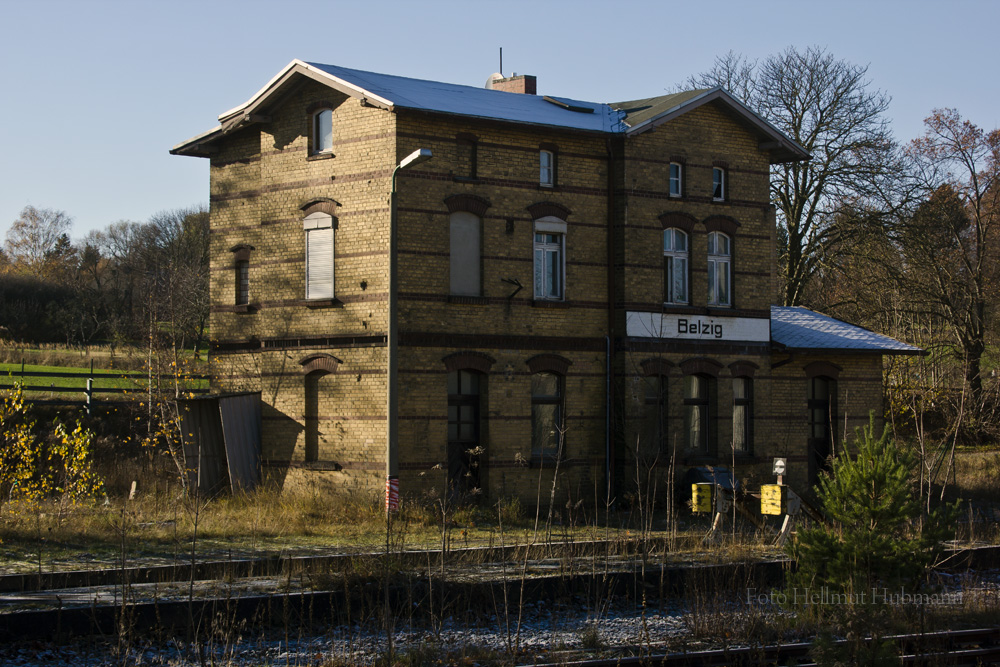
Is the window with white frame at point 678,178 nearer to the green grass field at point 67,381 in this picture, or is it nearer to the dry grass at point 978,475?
the dry grass at point 978,475

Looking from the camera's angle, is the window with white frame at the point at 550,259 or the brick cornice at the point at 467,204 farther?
the window with white frame at the point at 550,259

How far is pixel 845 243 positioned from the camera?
37.9 metres

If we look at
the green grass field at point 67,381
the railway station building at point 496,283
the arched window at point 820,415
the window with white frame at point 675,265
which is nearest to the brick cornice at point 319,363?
the railway station building at point 496,283

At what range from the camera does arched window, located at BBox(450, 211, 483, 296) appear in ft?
70.6

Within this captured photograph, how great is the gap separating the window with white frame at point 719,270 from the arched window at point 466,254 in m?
6.00

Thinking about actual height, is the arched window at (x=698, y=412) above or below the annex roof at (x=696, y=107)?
below

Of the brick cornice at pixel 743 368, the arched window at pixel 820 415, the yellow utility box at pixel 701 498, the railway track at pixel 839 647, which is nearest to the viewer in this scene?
the railway track at pixel 839 647

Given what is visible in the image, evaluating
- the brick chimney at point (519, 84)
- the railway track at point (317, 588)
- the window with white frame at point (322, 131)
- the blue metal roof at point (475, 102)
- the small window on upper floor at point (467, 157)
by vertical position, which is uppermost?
the brick chimney at point (519, 84)

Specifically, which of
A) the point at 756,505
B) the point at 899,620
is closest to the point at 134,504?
the point at 756,505

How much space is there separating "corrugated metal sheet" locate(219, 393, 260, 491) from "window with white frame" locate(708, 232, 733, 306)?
424 inches

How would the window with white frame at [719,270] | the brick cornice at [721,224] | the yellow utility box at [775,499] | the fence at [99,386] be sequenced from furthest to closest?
the fence at [99,386], the window with white frame at [719,270], the brick cornice at [721,224], the yellow utility box at [775,499]

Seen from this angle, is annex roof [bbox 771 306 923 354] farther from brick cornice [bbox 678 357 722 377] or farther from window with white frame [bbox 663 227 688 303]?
window with white frame [bbox 663 227 688 303]

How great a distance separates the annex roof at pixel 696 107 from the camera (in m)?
23.3

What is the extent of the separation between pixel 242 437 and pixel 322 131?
6.78 meters
